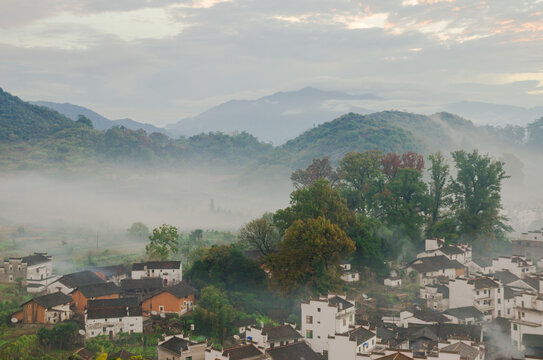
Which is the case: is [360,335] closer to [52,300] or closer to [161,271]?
[52,300]

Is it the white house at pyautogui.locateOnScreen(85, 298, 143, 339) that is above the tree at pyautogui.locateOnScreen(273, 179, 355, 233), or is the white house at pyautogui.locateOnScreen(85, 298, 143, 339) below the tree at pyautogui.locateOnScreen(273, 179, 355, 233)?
below

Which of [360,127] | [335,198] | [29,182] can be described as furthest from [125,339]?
[360,127]

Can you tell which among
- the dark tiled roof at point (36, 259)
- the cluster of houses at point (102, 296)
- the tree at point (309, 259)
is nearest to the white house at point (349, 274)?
the tree at point (309, 259)

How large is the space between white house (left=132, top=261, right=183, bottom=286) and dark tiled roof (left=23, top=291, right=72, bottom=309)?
7231 millimetres

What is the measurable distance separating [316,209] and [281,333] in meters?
11.9

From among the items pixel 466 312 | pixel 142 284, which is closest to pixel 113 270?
pixel 142 284

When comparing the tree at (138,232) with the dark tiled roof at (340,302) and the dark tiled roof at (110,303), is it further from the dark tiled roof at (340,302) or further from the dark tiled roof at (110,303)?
the dark tiled roof at (340,302)

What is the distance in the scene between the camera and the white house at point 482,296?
32.8 m

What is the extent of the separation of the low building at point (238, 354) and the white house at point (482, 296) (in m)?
14.2

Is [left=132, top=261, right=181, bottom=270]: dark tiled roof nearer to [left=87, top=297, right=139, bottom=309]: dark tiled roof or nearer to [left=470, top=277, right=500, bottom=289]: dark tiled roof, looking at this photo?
[left=87, top=297, right=139, bottom=309]: dark tiled roof

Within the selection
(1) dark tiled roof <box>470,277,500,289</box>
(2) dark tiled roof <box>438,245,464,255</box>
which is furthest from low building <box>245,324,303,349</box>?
(2) dark tiled roof <box>438,245,464,255</box>

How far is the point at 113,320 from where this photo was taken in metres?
30.5

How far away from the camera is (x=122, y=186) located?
349 ft

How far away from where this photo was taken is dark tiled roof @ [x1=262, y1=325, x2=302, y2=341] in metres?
27.8
